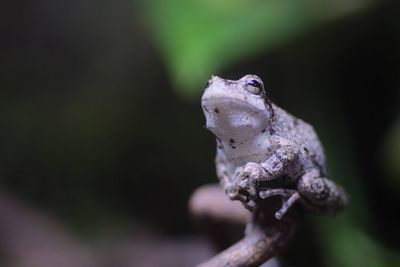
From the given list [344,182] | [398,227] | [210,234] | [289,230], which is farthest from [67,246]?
[289,230]

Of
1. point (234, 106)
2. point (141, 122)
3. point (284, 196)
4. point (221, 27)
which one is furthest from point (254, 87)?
point (141, 122)

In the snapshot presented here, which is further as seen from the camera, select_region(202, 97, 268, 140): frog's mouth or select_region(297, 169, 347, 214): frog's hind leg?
select_region(297, 169, 347, 214): frog's hind leg

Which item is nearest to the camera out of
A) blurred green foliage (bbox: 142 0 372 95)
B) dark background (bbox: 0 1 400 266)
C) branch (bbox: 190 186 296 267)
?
branch (bbox: 190 186 296 267)

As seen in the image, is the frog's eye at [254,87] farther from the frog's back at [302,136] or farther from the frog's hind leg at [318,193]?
the frog's hind leg at [318,193]

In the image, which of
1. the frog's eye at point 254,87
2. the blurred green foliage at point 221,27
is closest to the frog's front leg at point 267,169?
the frog's eye at point 254,87

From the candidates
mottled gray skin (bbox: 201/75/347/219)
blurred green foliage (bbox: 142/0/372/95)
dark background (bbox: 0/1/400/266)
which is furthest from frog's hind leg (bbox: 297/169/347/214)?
blurred green foliage (bbox: 142/0/372/95)

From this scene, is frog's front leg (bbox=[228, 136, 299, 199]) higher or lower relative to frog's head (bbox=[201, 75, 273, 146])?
lower

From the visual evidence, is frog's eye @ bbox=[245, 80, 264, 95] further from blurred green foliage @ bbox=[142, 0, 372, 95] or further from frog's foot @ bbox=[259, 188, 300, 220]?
blurred green foliage @ bbox=[142, 0, 372, 95]
